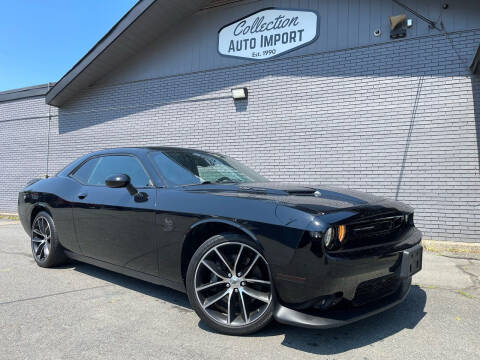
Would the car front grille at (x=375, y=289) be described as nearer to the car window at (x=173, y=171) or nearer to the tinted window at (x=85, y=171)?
the car window at (x=173, y=171)

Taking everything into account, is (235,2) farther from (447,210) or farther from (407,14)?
(447,210)

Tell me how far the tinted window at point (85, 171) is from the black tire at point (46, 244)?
63cm

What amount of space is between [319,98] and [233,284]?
5263mm

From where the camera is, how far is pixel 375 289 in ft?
8.02

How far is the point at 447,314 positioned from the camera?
119 inches

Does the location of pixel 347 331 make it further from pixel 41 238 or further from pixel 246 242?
pixel 41 238

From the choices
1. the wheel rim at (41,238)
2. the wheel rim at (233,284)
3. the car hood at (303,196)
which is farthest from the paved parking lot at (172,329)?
the car hood at (303,196)

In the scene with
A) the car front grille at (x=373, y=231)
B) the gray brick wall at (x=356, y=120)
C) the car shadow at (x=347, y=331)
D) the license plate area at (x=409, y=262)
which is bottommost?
the car shadow at (x=347, y=331)

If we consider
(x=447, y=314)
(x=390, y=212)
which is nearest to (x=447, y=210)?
(x=447, y=314)

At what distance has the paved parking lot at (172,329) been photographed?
7.54 ft

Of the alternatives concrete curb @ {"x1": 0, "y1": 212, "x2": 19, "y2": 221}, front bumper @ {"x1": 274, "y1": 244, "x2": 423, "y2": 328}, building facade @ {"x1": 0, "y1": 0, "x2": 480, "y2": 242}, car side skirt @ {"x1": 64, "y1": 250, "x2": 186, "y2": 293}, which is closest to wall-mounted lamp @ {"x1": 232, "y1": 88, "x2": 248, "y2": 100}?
building facade @ {"x1": 0, "y1": 0, "x2": 480, "y2": 242}

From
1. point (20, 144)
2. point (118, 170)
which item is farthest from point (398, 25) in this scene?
point (20, 144)

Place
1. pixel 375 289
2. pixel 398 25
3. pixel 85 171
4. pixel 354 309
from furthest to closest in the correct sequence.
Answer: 1. pixel 398 25
2. pixel 85 171
3. pixel 375 289
4. pixel 354 309

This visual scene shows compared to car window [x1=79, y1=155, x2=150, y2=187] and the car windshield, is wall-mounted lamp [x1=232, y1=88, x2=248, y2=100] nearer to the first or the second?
the car windshield
